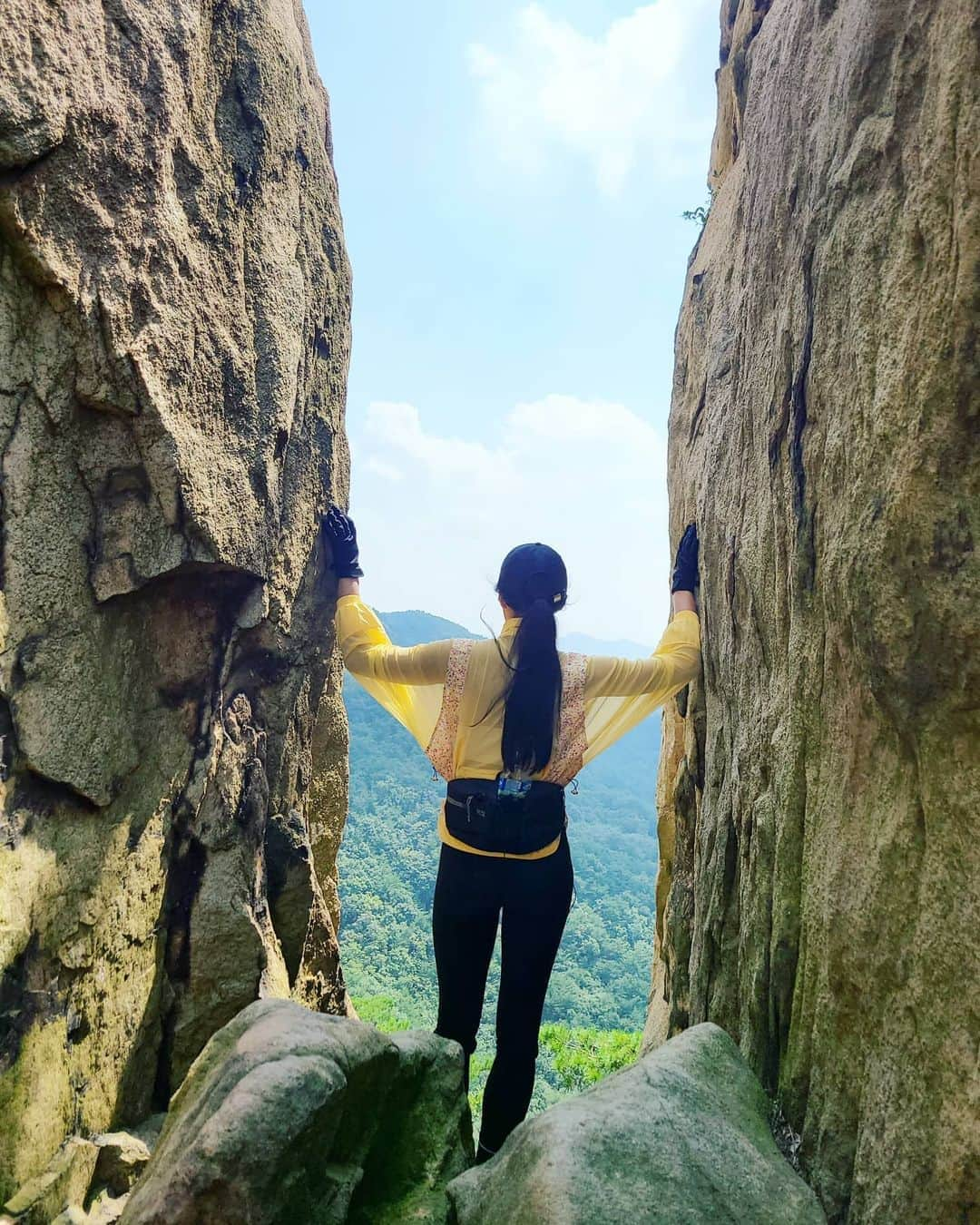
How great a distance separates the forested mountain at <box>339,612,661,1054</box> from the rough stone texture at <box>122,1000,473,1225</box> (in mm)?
20135

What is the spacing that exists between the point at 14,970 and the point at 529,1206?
2.24m

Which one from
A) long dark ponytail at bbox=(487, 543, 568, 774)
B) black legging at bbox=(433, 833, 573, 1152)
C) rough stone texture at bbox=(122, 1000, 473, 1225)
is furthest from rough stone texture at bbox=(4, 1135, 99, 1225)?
long dark ponytail at bbox=(487, 543, 568, 774)

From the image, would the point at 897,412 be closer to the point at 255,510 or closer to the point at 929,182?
the point at 929,182

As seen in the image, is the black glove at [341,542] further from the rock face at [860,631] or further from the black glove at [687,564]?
the rock face at [860,631]

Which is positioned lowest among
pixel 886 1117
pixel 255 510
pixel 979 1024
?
pixel 886 1117

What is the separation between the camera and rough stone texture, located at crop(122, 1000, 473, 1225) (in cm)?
251

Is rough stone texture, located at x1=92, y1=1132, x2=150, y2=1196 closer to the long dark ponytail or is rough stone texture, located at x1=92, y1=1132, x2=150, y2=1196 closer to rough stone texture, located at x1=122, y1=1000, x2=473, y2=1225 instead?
rough stone texture, located at x1=122, y1=1000, x2=473, y2=1225

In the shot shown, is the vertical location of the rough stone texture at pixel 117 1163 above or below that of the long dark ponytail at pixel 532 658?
below

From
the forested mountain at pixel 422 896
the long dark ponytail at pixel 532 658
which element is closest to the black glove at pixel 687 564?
the long dark ponytail at pixel 532 658

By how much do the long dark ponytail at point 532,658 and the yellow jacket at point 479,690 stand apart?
0.09m

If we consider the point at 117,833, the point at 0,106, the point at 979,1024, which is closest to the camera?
the point at 979,1024

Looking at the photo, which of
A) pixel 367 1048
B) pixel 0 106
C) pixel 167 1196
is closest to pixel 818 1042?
pixel 367 1048

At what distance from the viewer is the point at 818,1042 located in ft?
10.6

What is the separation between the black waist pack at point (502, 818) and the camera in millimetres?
3984
